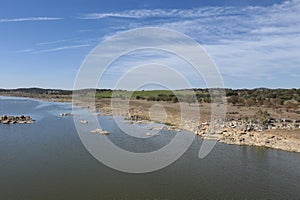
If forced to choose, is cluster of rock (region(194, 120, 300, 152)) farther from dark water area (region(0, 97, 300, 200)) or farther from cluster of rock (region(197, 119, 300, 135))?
dark water area (region(0, 97, 300, 200))

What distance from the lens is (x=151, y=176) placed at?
20.5m

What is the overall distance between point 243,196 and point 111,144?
52.4 feet

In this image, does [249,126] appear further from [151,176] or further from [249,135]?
[151,176]

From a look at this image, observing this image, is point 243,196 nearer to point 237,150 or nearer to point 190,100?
point 237,150

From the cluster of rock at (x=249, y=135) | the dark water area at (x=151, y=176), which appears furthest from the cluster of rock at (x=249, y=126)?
the dark water area at (x=151, y=176)

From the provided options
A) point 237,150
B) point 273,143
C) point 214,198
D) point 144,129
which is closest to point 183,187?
point 214,198

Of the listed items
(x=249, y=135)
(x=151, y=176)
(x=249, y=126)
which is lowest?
(x=151, y=176)

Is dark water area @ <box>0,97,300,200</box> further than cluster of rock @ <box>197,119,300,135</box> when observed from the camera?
No

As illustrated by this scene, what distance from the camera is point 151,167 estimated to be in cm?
2248

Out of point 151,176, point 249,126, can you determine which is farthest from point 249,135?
point 151,176

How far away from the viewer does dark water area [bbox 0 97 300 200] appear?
17359 millimetres

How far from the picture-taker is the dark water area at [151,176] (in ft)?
57.0

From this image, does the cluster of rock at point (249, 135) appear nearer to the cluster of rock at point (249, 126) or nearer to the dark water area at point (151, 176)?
the cluster of rock at point (249, 126)

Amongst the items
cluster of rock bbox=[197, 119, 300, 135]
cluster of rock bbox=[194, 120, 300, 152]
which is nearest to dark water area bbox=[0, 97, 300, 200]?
cluster of rock bbox=[194, 120, 300, 152]
